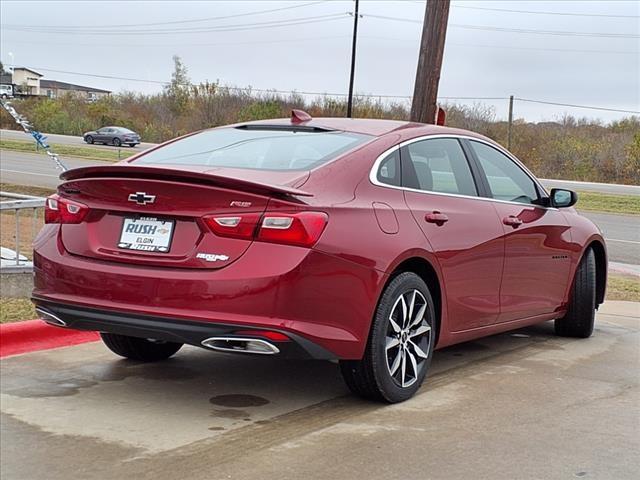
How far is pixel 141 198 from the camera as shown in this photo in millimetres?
4371

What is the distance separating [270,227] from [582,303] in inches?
141

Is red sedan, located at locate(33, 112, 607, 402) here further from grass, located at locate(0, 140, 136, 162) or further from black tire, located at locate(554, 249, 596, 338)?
grass, located at locate(0, 140, 136, 162)

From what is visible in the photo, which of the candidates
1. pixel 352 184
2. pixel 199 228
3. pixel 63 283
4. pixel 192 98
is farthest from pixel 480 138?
pixel 192 98

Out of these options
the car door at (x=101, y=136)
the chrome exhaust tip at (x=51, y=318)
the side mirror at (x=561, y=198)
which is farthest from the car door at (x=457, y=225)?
the car door at (x=101, y=136)

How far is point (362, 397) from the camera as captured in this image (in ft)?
15.8

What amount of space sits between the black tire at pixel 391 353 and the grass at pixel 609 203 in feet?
65.4

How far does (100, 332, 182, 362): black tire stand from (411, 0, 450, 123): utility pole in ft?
18.5

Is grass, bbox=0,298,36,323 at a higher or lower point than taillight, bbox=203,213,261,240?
lower

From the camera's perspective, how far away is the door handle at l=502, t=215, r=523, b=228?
5809 mm

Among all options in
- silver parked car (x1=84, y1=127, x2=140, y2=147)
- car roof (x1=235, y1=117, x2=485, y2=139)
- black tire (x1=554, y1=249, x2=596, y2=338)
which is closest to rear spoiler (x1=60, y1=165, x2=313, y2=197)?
car roof (x1=235, y1=117, x2=485, y2=139)

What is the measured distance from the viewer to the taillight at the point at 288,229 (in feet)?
13.6

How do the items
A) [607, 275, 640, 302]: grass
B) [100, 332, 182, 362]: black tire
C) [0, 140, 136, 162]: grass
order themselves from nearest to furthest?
1. [100, 332, 182, 362]: black tire
2. [607, 275, 640, 302]: grass
3. [0, 140, 136, 162]: grass

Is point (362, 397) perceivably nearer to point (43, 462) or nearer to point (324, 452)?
point (324, 452)

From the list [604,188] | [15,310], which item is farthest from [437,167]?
[604,188]
